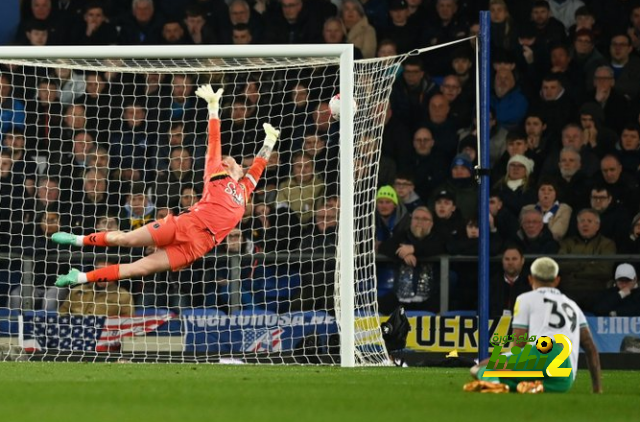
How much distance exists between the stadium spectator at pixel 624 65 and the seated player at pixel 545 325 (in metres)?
6.86

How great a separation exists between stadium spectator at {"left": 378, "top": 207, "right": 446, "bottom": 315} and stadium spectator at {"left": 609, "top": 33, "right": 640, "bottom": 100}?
307 cm

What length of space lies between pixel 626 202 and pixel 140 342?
5.20m

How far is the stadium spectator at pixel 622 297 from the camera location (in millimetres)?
13977

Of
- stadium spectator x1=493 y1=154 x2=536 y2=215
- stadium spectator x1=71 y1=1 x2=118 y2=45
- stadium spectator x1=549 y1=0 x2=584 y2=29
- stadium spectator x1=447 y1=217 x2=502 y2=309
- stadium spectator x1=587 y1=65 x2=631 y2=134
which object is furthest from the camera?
stadium spectator x1=549 y1=0 x2=584 y2=29

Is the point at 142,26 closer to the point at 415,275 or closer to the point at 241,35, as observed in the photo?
the point at 241,35

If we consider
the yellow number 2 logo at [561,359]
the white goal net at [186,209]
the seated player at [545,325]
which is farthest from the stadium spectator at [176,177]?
the yellow number 2 logo at [561,359]

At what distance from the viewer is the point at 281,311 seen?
581 inches

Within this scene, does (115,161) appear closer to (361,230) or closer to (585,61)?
(361,230)

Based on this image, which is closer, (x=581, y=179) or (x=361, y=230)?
(x=361, y=230)

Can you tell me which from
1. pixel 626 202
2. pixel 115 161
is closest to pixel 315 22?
pixel 115 161

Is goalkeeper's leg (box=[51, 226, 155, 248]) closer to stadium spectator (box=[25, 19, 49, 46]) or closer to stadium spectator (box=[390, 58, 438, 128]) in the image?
stadium spectator (box=[390, 58, 438, 128])

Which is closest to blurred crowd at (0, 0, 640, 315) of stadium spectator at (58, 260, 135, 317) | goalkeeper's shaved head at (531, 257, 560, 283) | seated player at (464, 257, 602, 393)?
stadium spectator at (58, 260, 135, 317)

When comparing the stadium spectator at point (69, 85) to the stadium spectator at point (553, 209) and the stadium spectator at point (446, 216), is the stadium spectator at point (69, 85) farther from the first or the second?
the stadium spectator at point (553, 209)

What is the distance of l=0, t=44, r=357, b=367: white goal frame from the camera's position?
41.8 ft
